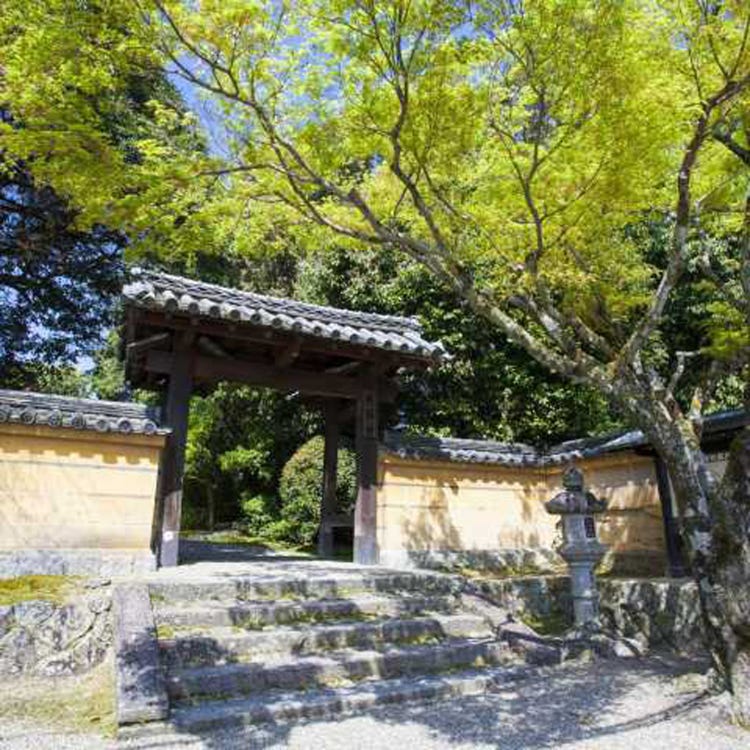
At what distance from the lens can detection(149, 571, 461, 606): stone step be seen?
21.5 ft

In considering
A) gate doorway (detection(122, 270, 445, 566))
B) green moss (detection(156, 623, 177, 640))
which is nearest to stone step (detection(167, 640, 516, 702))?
green moss (detection(156, 623, 177, 640))

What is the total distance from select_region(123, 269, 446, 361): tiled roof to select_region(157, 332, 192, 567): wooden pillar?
0.76m

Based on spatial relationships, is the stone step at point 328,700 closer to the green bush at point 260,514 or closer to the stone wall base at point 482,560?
the stone wall base at point 482,560

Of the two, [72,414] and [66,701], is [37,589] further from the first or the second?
[72,414]

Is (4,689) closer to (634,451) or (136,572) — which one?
(136,572)

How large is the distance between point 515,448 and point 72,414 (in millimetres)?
8022

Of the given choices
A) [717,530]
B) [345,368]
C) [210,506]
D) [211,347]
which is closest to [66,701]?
[211,347]

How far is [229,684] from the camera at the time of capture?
16.7 feet

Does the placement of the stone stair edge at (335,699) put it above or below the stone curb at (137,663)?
below

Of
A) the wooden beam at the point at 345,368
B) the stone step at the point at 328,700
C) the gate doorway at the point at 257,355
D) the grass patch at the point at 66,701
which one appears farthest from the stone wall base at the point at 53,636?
the wooden beam at the point at 345,368

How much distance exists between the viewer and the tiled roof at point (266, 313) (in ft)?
25.8

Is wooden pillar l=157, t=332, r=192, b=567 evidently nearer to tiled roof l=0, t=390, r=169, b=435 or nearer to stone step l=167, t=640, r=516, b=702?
tiled roof l=0, t=390, r=169, b=435

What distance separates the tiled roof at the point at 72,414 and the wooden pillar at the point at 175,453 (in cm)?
26

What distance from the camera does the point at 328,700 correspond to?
4.88 metres
